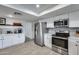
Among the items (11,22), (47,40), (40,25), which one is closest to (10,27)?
(11,22)

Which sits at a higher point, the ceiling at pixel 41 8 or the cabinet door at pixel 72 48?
the ceiling at pixel 41 8

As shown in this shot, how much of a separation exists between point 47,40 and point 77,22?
1.96m

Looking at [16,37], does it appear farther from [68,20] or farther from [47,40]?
[68,20]

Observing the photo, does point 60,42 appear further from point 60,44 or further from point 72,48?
point 72,48

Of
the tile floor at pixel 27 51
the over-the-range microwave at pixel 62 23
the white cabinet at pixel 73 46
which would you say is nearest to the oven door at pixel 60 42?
the white cabinet at pixel 73 46

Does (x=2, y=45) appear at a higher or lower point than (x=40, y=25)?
lower

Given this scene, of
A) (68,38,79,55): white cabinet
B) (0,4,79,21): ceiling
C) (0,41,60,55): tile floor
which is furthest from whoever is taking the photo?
(0,41,60,55): tile floor

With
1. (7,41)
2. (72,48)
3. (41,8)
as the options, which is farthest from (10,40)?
(72,48)

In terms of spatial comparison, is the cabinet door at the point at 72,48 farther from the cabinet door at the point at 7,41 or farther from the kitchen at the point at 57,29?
the cabinet door at the point at 7,41

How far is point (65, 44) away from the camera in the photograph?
3121mm

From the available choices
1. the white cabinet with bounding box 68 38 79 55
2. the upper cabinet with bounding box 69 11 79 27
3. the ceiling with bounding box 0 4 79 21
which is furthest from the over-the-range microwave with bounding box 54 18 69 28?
the white cabinet with bounding box 68 38 79 55

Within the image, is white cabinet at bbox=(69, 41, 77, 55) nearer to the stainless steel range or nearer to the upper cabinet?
the stainless steel range
